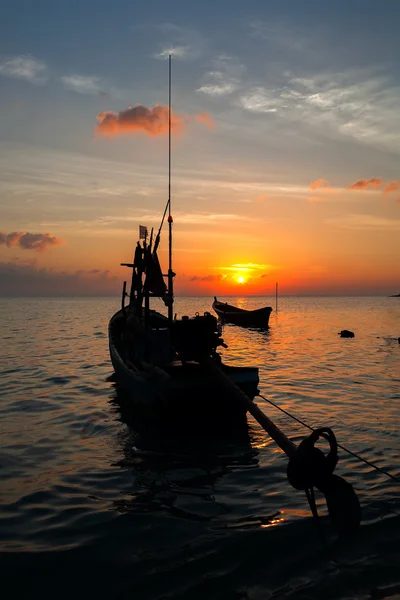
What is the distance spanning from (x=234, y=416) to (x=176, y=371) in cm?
232

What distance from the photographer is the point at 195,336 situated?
13164 millimetres

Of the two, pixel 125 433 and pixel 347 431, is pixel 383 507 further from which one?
pixel 125 433

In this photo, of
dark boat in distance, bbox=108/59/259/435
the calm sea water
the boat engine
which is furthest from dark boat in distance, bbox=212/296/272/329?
the boat engine

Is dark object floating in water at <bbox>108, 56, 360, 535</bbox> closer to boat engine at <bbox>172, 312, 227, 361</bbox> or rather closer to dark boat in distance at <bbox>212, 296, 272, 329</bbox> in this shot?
boat engine at <bbox>172, 312, 227, 361</bbox>

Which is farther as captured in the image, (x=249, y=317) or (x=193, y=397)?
(x=249, y=317)

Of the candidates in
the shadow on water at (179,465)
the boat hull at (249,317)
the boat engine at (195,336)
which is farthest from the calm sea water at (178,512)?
the boat hull at (249,317)

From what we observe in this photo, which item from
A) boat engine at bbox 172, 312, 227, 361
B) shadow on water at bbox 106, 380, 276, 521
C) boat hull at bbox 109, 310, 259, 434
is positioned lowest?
shadow on water at bbox 106, 380, 276, 521

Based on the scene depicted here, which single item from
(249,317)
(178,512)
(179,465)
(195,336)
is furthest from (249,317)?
(178,512)

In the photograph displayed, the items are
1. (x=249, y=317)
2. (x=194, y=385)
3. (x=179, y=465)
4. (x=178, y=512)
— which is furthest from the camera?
(x=249, y=317)

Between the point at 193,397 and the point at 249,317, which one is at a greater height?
the point at 249,317

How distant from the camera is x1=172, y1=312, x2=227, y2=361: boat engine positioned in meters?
13.1

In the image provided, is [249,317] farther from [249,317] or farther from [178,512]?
[178,512]

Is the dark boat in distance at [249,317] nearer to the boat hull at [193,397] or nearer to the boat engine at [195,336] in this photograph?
the boat hull at [193,397]

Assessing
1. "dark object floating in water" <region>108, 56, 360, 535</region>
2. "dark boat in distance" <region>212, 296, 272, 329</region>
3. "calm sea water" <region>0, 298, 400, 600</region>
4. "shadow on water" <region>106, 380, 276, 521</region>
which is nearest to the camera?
"calm sea water" <region>0, 298, 400, 600</region>
